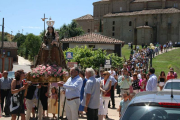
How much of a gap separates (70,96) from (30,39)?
251 ft

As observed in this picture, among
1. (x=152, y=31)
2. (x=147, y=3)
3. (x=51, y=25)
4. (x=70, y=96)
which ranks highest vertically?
(x=147, y=3)

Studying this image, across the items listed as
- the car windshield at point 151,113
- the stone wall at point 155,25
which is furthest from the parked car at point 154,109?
the stone wall at point 155,25

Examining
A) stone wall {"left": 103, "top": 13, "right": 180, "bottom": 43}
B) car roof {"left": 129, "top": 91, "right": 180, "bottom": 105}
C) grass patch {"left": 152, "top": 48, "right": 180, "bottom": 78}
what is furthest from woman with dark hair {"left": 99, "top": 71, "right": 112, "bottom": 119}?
stone wall {"left": 103, "top": 13, "right": 180, "bottom": 43}

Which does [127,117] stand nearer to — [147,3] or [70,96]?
[70,96]

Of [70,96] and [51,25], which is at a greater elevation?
[51,25]

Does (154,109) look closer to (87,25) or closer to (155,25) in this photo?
(155,25)

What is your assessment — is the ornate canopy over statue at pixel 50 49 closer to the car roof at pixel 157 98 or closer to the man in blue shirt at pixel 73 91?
the man in blue shirt at pixel 73 91

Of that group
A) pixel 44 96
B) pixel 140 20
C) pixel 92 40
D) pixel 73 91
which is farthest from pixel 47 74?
pixel 140 20

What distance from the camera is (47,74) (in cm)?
1091

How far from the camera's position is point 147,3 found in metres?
94.8

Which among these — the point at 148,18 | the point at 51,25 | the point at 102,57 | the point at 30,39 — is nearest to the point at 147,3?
the point at 148,18

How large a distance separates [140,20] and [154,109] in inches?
3495

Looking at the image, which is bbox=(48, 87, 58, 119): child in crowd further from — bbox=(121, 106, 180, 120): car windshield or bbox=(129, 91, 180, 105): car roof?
bbox=(121, 106, 180, 120): car windshield

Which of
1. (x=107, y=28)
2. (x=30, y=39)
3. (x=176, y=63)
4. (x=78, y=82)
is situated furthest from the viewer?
(x=107, y=28)
